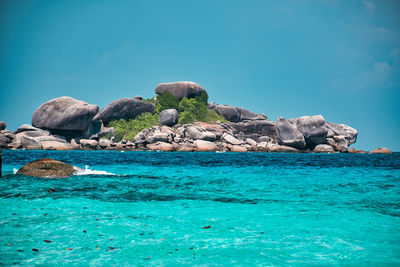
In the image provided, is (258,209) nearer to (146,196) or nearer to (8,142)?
(146,196)

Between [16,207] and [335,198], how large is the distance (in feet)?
27.7

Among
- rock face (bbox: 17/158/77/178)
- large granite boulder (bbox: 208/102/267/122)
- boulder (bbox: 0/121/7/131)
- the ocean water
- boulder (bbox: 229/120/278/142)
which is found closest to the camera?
the ocean water

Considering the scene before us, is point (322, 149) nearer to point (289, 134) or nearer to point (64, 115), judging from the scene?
point (289, 134)

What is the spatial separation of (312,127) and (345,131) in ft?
51.6

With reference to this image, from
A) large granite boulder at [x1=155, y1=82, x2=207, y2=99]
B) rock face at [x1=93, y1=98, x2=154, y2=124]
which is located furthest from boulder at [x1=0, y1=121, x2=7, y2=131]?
large granite boulder at [x1=155, y1=82, x2=207, y2=99]

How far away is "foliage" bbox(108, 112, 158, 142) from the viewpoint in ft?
182

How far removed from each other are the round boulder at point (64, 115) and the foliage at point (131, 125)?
5.33 metres

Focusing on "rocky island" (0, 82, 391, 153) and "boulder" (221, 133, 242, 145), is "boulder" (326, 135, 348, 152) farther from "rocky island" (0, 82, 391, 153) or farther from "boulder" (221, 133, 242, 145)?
"boulder" (221, 133, 242, 145)

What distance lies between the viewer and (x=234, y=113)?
66688 mm

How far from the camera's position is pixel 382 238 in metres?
4.89

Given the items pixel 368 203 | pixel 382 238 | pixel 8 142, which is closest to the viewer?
pixel 382 238

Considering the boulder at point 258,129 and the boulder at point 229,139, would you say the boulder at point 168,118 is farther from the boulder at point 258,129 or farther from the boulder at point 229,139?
the boulder at point 258,129

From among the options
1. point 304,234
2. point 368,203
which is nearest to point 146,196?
point 304,234

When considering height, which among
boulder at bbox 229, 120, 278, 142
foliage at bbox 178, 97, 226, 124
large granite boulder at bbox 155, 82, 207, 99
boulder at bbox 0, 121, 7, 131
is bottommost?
boulder at bbox 0, 121, 7, 131
